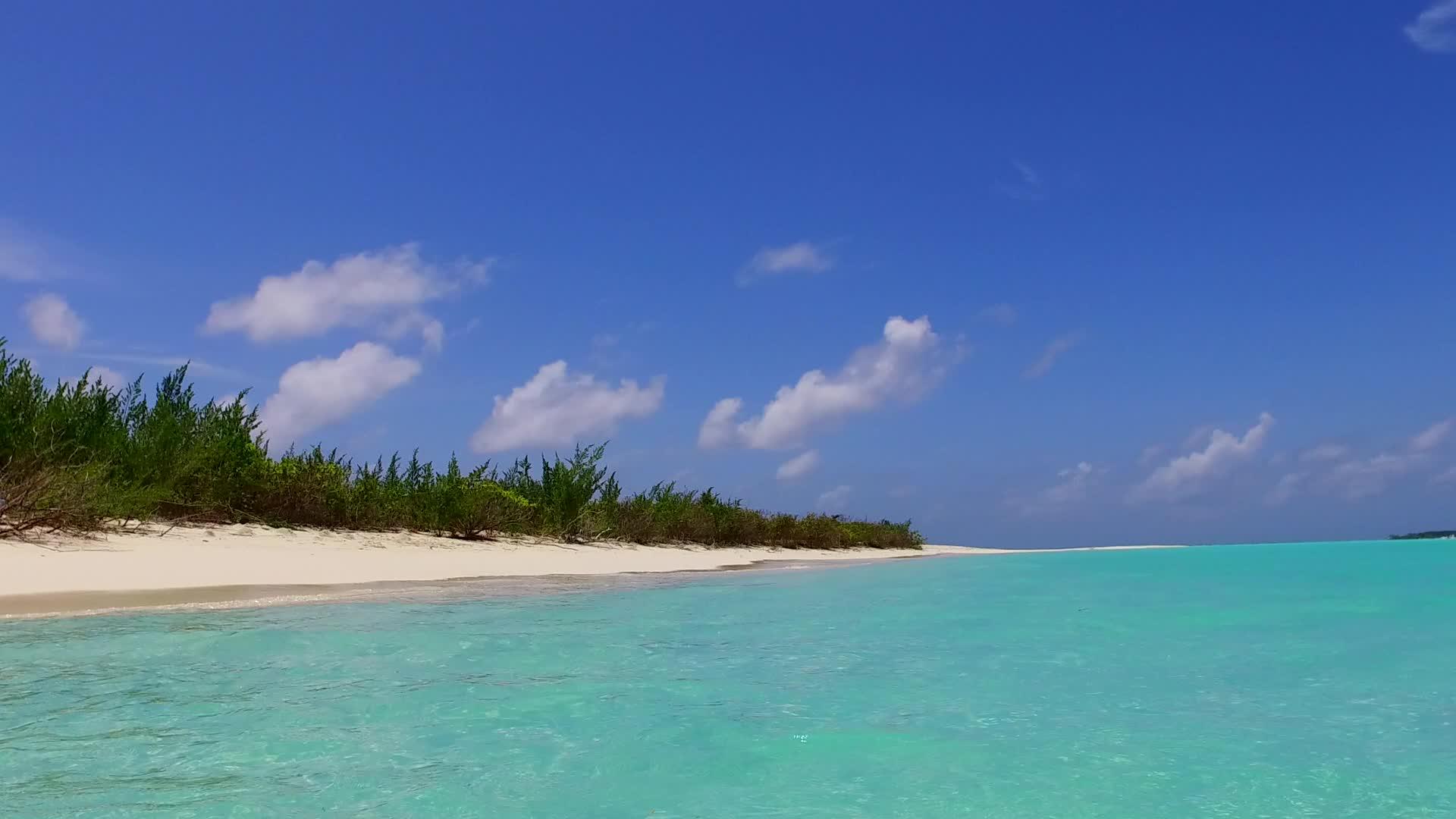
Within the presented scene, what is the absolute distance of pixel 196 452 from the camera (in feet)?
38.3

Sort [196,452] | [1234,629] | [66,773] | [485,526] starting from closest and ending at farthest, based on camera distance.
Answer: [66,773] → [1234,629] → [196,452] → [485,526]

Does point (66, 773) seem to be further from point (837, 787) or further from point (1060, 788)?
point (1060, 788)

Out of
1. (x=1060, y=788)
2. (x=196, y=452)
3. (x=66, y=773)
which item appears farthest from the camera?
(x=196, y=452)

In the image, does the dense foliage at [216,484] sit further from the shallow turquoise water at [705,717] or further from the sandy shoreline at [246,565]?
the shallow turquoise water at [705,717]

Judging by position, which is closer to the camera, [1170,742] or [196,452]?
[1170,742]

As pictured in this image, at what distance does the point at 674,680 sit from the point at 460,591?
4.88 meters

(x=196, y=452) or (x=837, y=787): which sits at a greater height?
(x=196, y=452)

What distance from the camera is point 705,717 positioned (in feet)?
12.3

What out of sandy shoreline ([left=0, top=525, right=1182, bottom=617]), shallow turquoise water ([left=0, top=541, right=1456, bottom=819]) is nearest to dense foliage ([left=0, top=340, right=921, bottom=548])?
sandy shoreline ([left=0, top=525, right=1182, bottom=617])

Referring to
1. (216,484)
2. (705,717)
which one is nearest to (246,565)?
(216,484)

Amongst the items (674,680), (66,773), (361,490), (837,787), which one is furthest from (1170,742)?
(361,490)

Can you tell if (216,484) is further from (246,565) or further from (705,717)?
(705,717)

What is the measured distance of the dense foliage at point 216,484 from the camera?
31.8ft

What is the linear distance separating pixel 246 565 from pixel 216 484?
11.3 feet
